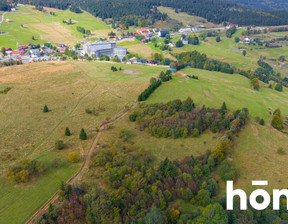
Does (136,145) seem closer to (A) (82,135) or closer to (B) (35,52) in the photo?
(A) (82,135)

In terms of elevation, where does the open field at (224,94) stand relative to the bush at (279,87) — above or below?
above

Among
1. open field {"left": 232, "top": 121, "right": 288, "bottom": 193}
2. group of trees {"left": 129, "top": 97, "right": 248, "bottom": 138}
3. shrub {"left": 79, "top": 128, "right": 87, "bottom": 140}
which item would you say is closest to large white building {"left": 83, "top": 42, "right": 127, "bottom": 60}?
group of trees {"left": 129, "top": 97, "right": 248, "bottom": 138}

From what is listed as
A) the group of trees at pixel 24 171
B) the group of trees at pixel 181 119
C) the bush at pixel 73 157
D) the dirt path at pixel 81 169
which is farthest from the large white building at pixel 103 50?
Answer: the group of trees at pixel 24 171

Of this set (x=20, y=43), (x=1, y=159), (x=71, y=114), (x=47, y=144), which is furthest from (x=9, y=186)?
(x=20, y=43)

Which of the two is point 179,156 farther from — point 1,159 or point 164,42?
point 164,42

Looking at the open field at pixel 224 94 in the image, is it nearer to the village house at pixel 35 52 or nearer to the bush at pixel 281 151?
the bush at pixel 281 151

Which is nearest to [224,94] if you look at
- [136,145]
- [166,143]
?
[166,143]

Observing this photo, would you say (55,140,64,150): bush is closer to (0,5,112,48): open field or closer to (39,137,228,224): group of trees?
(39,137,228,224): group of trees
